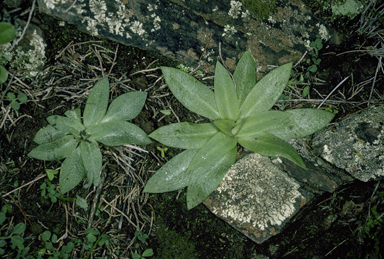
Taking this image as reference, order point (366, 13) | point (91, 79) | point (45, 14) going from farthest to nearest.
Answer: point (366, 13) < point (91, 79) < point (45, 14)

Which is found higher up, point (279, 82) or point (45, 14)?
point (45, 14)

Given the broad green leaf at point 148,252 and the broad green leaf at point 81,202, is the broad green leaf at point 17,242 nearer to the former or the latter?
the broad green leaf at point 81,202

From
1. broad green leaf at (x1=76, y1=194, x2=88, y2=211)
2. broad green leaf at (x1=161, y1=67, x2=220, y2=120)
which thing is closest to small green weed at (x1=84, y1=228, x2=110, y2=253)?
broad green leaf at (x1=76, y1=194, x2=88, y2=211)

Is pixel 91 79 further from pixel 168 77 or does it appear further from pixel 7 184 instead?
pixel 7 184

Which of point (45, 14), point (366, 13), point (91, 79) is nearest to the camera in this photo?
point (45, 14)

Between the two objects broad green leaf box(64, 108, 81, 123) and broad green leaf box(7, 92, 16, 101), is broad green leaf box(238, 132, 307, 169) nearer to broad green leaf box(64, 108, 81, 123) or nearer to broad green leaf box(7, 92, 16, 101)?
broad green leaf box(64, 108, 81, 123)

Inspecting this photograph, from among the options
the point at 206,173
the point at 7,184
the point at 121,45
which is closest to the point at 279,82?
the point at 206,173

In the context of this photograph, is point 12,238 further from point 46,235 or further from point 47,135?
point 47,135

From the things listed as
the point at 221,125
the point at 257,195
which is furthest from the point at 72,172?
the point at 257,195
